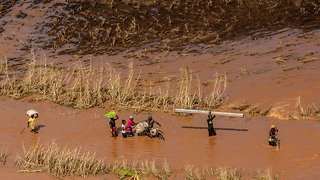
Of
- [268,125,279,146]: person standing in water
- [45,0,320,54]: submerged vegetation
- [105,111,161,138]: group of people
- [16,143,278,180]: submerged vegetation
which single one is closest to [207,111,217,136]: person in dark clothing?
[105,111,161,138]: group of people

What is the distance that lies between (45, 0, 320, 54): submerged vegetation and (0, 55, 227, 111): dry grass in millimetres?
5644

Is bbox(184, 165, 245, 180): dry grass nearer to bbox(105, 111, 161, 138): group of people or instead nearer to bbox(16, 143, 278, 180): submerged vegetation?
bbox(16, 143, 278, 180): submerged vegetation

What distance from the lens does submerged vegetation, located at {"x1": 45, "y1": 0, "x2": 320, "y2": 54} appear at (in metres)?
28.1

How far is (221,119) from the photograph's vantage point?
17.4 metres

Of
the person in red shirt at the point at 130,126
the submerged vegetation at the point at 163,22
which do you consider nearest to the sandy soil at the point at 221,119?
the person in red shirt at the point at 130,126

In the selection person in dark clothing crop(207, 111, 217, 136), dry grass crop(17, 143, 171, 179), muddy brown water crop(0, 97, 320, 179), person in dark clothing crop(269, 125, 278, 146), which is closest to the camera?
dry grass crop(17, 143, 171, 179)

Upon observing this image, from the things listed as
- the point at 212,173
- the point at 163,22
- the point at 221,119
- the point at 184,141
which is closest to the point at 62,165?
the point at 212,173

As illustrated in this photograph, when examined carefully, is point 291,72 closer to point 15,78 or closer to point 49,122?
point 49,122

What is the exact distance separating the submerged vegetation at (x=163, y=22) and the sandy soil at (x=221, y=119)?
155 cm

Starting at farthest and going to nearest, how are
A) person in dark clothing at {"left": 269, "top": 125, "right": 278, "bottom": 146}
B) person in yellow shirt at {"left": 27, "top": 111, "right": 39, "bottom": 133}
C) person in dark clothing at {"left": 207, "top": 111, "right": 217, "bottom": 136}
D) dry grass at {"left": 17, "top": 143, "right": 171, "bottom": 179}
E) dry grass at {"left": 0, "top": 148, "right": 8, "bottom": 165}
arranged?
1. person in yellow shirt at {"left": 27, "top": 111, "right": 39, "bottom": 133}
2. person in dark clothing at {"left": 207, "top": 111, "right": 217, "bottom": 136}
3. person in dark clothing at {"left": 269, "top": 125, "right": 278, "bottom": 146}
4. dry grass at {"left": 0, "top": 148, "right": 8, "bottom": 165}
5. dry grass at {"left": 17, "top": 143, "right": 171, "bottom": 179}

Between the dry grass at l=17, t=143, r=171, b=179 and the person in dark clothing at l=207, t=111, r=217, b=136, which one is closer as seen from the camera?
the dry grass at l=17, t=143, r=171, b=179

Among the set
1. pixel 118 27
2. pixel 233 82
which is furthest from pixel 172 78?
pixel 118 27

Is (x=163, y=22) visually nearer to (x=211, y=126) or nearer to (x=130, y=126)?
(x=130, y=126)

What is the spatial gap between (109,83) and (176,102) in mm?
3644
